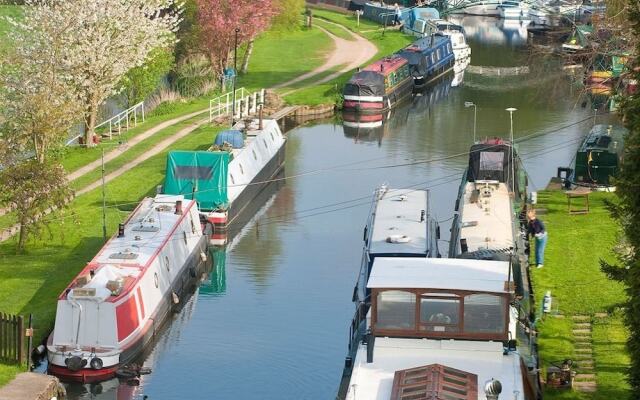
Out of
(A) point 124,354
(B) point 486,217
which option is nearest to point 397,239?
(B) point 486,217

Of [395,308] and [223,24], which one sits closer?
[395,308]

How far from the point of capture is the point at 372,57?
309 feet

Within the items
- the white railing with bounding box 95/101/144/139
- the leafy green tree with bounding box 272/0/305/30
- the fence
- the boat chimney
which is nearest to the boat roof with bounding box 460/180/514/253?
the fence

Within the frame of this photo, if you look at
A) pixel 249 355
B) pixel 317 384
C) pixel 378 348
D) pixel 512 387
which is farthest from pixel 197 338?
pixel 512 387

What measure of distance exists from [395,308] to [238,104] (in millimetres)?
44551

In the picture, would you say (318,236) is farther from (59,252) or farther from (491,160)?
(59,252)

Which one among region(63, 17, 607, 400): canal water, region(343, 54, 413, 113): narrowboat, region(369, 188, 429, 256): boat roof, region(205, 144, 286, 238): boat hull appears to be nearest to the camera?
region(63, 17, 607, 400): canal water

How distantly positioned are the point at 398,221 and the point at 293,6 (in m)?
55.9

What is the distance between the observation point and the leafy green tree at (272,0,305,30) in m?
93.1

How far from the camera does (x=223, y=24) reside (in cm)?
7938

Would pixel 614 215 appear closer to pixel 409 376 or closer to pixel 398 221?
pixel 409 376

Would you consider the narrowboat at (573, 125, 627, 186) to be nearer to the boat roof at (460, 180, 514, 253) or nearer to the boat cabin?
the boat roof at (460, 180, 514, 253)

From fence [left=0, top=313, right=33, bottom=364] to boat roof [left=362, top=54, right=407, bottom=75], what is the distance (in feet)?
154

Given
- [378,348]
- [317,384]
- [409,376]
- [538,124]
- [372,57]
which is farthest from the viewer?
[372,57]
